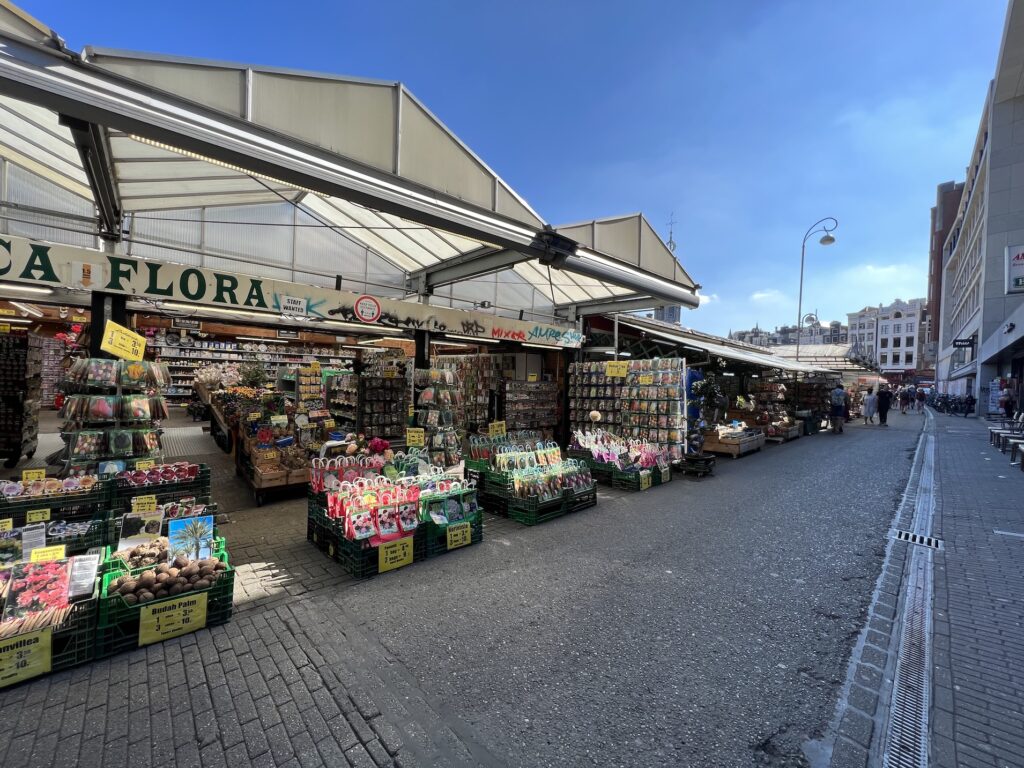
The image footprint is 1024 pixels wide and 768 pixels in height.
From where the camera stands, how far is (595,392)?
977 centimetres

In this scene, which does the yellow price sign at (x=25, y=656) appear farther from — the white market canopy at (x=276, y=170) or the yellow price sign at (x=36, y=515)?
the white market canopy at (x=276, y=170)

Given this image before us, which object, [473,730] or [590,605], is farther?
[590,605]

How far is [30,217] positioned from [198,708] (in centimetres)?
595

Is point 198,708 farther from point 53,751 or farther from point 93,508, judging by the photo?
point 93,508

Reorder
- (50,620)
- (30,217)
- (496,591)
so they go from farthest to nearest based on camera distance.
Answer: (30,217), (496,591), (50,620)

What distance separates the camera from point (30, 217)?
5.04 meters

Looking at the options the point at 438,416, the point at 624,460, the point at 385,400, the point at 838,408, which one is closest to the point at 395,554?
the point at 438,416

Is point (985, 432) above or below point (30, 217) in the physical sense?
below

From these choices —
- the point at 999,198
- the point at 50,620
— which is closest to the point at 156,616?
the point at 50,620

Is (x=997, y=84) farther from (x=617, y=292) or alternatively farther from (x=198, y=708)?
(x=198, y=708)

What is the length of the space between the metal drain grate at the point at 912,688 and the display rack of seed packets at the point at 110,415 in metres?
6.62

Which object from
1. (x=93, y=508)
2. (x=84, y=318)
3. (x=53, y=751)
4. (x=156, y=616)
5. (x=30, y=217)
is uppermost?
(x=30, y=217)

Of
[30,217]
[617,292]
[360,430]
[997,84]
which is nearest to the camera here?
[30,217]

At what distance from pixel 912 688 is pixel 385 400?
7823mm
